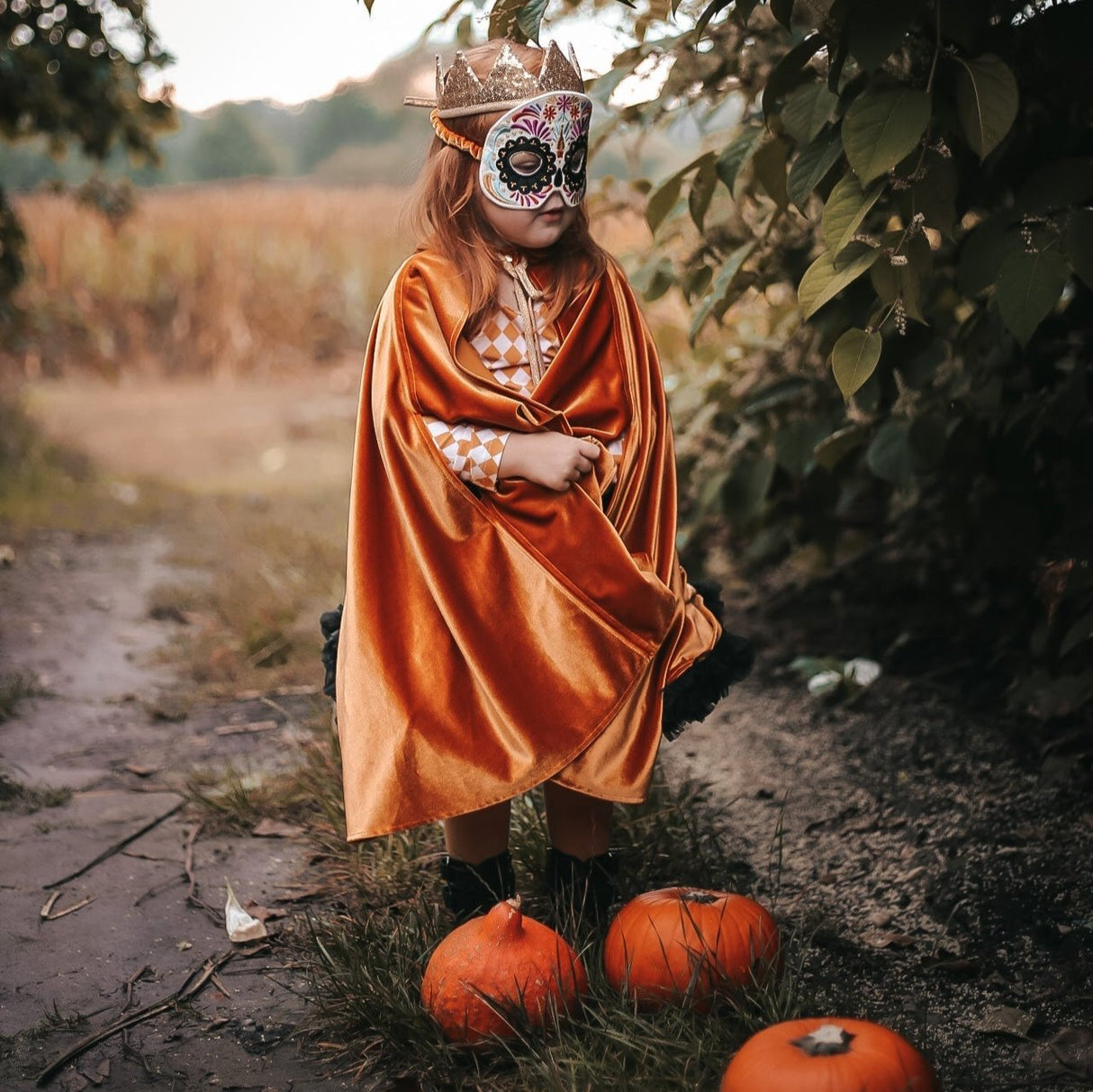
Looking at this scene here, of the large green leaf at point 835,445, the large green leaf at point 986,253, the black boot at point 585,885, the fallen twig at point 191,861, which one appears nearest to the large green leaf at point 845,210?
the large green leaf at point 986,253

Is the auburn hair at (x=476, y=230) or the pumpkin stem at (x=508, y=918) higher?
the auburn hair at (x=476, y=230)

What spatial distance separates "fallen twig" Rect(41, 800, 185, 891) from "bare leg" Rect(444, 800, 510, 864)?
0.92 meters

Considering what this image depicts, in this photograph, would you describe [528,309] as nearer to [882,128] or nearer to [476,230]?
[476,230]

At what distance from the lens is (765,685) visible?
140 inches

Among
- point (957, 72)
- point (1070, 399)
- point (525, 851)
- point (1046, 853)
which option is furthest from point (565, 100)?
point (1046, 853)

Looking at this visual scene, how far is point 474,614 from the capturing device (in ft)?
6.71

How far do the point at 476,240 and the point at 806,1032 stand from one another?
1359 millimetres

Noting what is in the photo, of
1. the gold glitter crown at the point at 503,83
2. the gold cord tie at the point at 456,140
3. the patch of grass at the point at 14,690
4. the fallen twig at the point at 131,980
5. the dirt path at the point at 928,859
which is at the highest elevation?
the gold glitter crown at the point at 503,83

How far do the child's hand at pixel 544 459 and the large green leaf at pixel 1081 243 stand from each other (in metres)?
0.80

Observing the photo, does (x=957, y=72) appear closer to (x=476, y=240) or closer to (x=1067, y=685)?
(x=476, y=240)

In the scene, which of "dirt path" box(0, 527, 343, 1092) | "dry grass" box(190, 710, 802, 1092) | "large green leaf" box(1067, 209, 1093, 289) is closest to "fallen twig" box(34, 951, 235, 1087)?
"dirt path" box(0, 527, 343, 1092)

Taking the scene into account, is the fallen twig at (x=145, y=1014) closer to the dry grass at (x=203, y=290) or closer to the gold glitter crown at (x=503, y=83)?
the gold glitter crown at (x=503, y=83)

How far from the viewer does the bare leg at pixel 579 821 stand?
2.20 meters

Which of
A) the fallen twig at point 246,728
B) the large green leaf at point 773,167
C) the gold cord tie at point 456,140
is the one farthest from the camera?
the fallen twig at point 246,728
